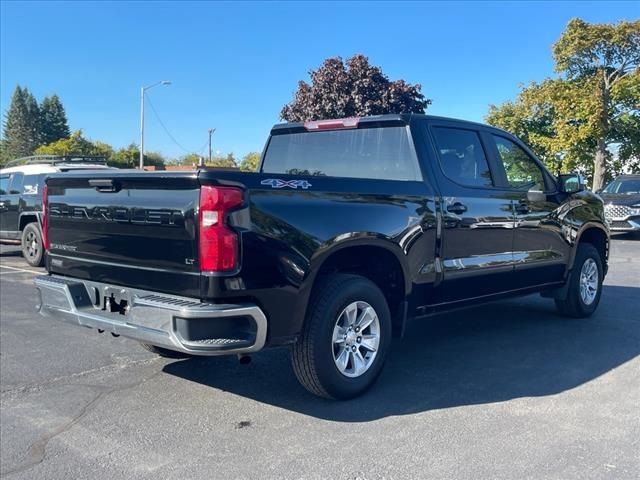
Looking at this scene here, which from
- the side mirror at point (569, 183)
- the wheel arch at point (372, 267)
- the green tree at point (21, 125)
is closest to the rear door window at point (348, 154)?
the wheel arch at point (372, 267)

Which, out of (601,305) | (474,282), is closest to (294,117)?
(601,305)

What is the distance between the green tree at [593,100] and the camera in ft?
84.3

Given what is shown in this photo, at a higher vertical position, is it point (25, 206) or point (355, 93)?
point (355, 93)

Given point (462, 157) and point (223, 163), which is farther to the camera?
point (223, 163)

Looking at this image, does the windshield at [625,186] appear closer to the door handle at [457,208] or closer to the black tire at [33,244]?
the door handle at [457,208]

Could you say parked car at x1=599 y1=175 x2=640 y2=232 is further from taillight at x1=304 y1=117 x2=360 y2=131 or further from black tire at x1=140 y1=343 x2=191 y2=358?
black tire at x1=140 y1=343 x2=191 y2=358

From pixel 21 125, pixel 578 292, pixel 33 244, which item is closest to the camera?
pixel 578 292

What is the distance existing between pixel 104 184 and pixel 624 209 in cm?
1590

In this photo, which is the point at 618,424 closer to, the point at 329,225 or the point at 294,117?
the point at 329,225

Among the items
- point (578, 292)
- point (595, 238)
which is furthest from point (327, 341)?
point (595, 238)

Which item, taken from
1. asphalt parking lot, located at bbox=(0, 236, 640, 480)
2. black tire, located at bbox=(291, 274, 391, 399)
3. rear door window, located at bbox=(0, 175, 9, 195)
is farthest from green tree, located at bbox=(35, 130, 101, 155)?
black tire, located at bbox=(291, 274, 391, 399)

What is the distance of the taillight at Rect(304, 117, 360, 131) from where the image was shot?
540cm

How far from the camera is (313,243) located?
3.99 m

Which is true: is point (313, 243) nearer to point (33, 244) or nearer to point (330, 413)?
point (330, 413)
